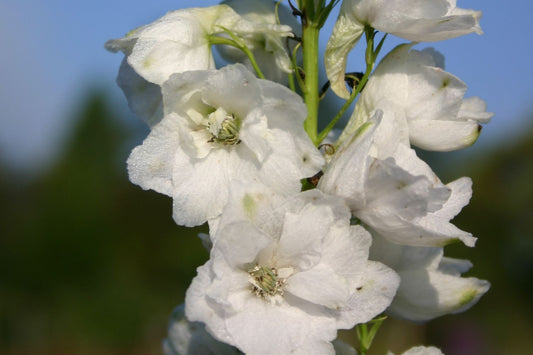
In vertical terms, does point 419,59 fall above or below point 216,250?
above

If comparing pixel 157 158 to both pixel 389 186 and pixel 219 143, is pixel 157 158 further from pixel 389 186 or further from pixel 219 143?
pixel 389 186

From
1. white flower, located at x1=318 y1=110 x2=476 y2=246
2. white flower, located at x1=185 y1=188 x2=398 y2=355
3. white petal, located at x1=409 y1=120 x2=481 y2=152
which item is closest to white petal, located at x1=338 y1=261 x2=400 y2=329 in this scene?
white flower, located at x1=185 y1=188 x2=398 y2=355

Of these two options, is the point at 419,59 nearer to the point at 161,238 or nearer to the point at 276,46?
the point at 276,46

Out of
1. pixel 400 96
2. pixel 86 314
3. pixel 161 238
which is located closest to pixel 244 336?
pixel 400 96

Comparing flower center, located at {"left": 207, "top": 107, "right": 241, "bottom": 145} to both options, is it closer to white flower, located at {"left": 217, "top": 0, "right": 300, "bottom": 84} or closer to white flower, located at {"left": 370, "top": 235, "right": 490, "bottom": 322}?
white flower, located at {"left": 217, "top": 0, "right": 300, "bottom": 84}

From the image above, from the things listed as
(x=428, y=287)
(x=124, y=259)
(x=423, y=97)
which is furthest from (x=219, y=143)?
(x=124, y=259)

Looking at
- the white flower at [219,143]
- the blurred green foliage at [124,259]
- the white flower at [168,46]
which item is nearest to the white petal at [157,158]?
the white flower at [219,143]

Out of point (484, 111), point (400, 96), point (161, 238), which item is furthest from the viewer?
point (161, 238)
